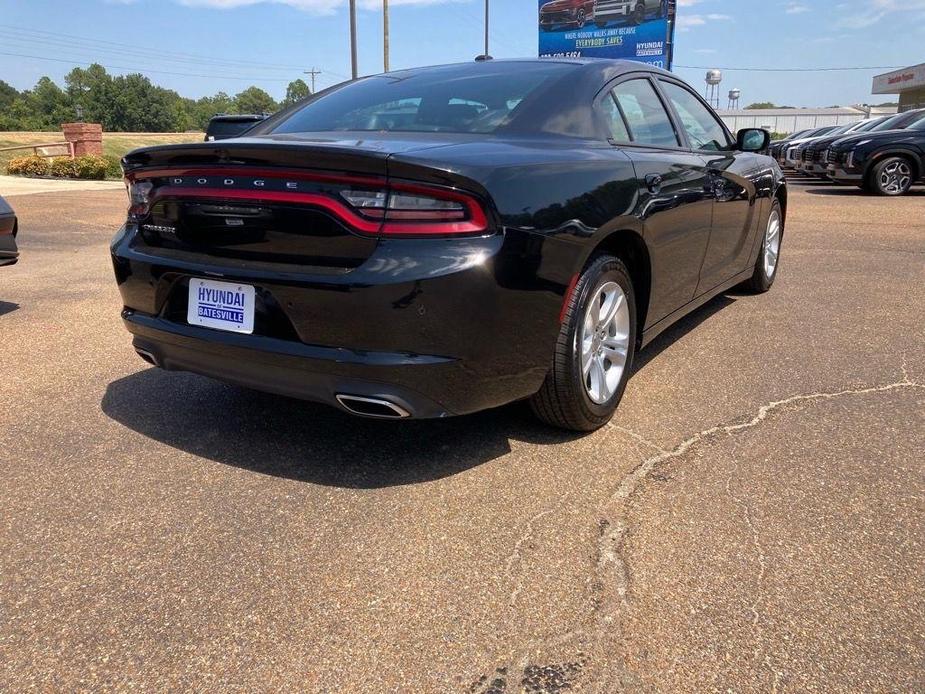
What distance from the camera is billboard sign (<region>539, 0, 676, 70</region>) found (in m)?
26.9

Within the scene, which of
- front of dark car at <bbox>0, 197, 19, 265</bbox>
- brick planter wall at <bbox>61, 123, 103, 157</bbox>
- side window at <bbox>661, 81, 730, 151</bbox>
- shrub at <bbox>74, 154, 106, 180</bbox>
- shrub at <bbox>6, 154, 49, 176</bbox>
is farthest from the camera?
brick planter wall at <bbox>61, 123, 103, 157</bbox>

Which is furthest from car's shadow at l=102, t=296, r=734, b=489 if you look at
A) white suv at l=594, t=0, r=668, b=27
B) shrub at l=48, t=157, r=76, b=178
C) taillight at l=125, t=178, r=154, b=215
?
white suv at l=594, t=0, r=668, b=27

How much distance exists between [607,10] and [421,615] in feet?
97.2

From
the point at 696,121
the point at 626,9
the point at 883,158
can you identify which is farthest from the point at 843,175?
the point at 626,9

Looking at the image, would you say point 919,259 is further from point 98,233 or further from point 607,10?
point 607,10

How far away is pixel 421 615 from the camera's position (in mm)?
1979

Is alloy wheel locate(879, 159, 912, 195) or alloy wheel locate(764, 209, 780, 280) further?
alloy wheel locate(879, 159, 912, 195)

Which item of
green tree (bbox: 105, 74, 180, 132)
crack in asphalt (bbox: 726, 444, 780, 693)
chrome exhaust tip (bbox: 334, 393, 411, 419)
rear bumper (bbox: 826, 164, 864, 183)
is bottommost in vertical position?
crack in asphalt (bbox: 726, 444, 780, 693)

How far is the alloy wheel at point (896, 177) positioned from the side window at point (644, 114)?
1211 cm

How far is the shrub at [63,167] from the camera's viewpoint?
1936 cm

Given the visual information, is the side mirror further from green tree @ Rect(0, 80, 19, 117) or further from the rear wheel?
green tree @ Rect(0, 80, 19, 117)

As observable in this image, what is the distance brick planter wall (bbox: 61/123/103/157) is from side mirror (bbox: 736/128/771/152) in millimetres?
20421

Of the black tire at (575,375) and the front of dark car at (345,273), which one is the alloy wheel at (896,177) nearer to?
the black tire at (575,375)

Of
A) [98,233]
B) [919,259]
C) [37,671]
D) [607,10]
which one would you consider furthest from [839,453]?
[607,10]
